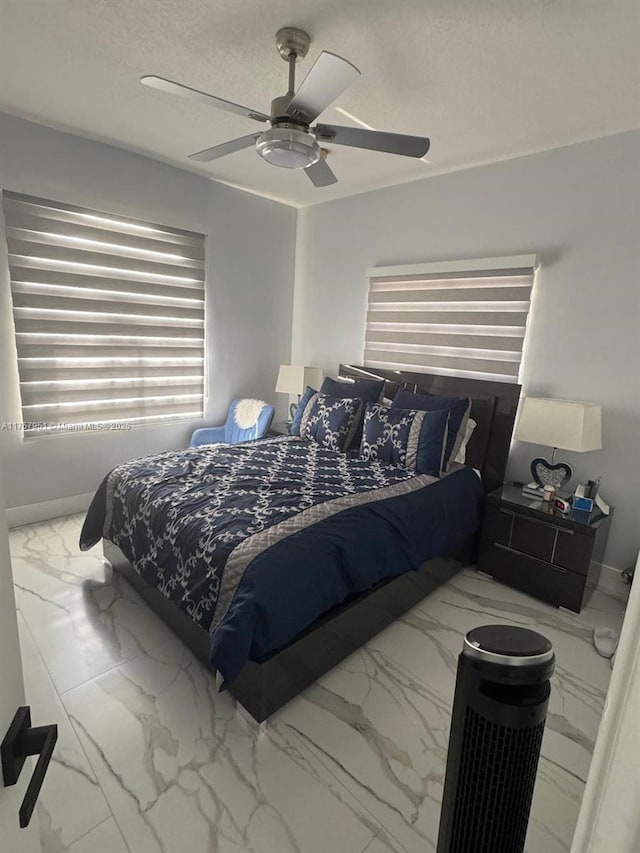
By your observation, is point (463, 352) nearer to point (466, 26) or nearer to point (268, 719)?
point (466, 26)

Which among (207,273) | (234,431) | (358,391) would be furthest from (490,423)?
(207,273)

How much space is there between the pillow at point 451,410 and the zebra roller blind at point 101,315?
1931 mm

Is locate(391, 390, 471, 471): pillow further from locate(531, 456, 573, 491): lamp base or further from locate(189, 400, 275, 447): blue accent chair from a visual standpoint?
locate(189, 400, 275, 447): blue accent chair

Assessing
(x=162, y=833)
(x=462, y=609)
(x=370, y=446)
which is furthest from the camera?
(x=370, y=446)

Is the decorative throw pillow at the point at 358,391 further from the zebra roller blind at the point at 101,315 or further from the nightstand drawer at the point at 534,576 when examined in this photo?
the zebra roller blind at the point at 101,315

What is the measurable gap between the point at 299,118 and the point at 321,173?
534 millimetres

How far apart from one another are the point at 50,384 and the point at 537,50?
3.29m

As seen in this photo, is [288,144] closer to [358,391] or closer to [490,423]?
[358,391]

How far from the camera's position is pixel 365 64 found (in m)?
1.99

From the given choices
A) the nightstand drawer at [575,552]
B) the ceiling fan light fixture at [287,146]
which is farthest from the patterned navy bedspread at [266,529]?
the ceiling fan light fixture at [287,146]

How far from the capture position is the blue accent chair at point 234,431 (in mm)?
3750

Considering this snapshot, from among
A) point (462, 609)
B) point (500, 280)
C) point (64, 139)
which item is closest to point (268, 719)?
point (462, 609)

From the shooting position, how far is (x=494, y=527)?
→ 2.70m

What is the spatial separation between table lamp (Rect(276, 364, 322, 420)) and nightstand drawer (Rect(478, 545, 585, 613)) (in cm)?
202
